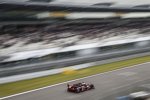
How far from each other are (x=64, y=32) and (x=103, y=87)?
12133 millimetres

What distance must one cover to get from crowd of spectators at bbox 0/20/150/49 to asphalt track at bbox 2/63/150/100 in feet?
25.0

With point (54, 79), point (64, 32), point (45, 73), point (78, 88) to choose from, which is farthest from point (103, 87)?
point (64, 32)

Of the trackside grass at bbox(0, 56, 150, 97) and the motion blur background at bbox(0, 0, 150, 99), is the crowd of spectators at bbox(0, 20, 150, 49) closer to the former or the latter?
the motion blur background at bbox(0, 0, 150, 99)

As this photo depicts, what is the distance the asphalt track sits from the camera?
65.7ft

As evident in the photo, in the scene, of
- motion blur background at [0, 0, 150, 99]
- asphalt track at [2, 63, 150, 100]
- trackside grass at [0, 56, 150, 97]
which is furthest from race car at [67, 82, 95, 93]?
motion blur background at [0, 0, 150, 99]

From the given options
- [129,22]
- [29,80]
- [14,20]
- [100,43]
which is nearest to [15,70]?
[29,80]

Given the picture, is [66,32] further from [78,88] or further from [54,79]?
[78,88]

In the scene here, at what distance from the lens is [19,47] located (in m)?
29.4

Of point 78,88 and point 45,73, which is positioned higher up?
point 78,88

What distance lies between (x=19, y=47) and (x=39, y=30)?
258 centimetres

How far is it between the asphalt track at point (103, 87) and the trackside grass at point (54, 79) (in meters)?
1.00

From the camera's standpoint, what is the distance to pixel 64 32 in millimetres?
33094

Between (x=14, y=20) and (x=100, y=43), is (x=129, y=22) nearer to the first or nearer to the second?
(x=100, y=43)

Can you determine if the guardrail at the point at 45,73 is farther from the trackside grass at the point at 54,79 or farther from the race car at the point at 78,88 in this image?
the race car at the point at 78,88
